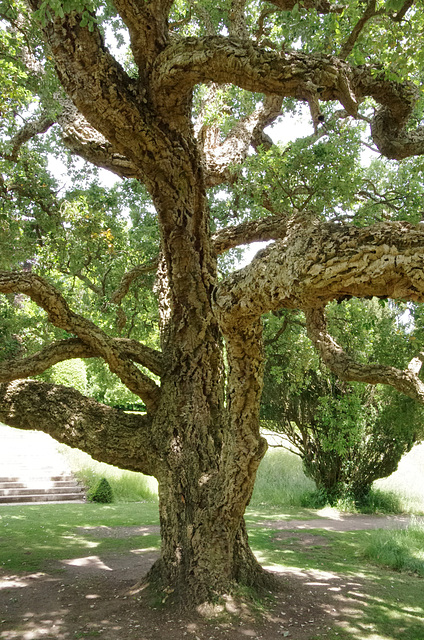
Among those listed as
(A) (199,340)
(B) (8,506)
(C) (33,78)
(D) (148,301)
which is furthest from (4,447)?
(A) (199,340)

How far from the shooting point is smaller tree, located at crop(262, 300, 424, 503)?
36.1ft

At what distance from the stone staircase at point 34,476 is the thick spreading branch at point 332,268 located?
1076cm

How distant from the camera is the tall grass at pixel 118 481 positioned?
1306 cm

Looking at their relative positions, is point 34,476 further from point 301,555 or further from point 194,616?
point 194,616

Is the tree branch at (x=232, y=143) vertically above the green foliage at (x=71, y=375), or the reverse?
the tree branch at (x=232, y=143)

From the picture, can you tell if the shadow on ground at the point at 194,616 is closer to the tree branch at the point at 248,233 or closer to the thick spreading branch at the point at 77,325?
the thick spreading branch at the point at 77,325

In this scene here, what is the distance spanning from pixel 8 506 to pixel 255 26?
436 inches

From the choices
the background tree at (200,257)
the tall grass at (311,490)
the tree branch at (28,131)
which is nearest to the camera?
the background tree at (200,257)

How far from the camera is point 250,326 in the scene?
3855 millimetres

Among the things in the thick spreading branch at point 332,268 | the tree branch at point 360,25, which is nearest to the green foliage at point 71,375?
the tree branch at point 360,25

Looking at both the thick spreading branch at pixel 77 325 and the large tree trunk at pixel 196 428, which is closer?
the large tree trunk at pixel 196 428

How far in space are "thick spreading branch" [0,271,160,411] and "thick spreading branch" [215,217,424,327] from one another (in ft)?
6.40

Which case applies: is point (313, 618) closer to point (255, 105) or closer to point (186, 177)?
point (186, 177)

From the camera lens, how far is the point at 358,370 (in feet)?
21.5
